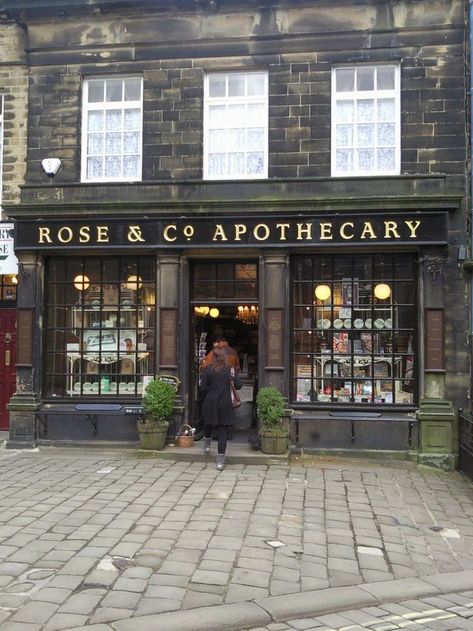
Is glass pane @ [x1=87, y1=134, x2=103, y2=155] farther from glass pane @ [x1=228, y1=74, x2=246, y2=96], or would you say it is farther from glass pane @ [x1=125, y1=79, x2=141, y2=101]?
glass pane @ [x1=228, y1=74, x2=246, y2=96]

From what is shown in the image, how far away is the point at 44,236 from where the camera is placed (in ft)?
33.2

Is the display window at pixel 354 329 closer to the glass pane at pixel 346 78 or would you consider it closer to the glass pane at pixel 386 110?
the glass pane at pixel 386 110

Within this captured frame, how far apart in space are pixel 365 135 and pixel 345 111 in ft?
1.75

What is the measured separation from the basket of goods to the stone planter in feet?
1.03

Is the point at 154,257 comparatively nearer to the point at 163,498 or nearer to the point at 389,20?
the point at 163,498

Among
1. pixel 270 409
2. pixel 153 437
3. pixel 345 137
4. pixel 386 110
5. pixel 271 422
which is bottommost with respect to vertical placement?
pixel 153 437

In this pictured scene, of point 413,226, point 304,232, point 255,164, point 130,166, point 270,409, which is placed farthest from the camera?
point 130,166

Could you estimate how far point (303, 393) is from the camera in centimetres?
996

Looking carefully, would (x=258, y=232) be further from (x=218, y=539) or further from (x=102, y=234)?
(x=218, y=539)

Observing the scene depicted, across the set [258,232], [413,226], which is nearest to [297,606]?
[258,232]

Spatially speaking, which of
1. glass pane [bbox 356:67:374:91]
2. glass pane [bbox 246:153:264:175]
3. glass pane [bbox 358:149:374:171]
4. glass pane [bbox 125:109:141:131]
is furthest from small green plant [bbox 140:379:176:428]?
glass pane [bbox 356:67:374:91]

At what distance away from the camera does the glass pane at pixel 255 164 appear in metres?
10.1

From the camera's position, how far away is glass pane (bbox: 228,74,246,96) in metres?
10.3

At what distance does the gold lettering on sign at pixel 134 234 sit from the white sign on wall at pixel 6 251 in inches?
88.1
